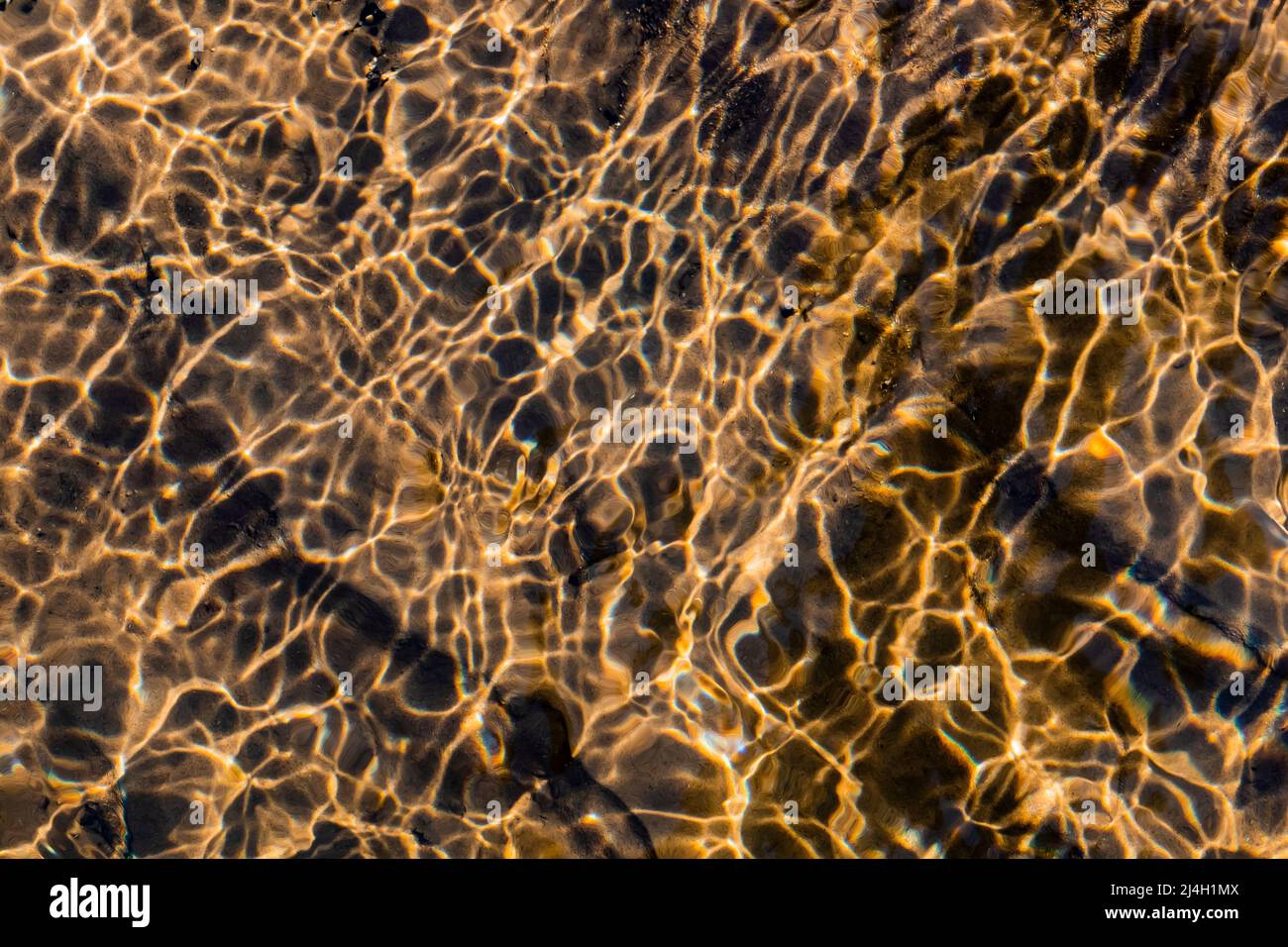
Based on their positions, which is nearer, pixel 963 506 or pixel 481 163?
pixel 963 506

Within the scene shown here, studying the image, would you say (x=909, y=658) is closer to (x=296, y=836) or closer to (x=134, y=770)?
(x=296, y=836)

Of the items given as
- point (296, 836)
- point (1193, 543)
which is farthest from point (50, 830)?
point (1193, 543)

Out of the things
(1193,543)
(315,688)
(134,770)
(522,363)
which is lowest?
(134,770)

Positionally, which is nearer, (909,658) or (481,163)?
(909,658)

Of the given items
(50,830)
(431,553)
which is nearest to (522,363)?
(431,553)
